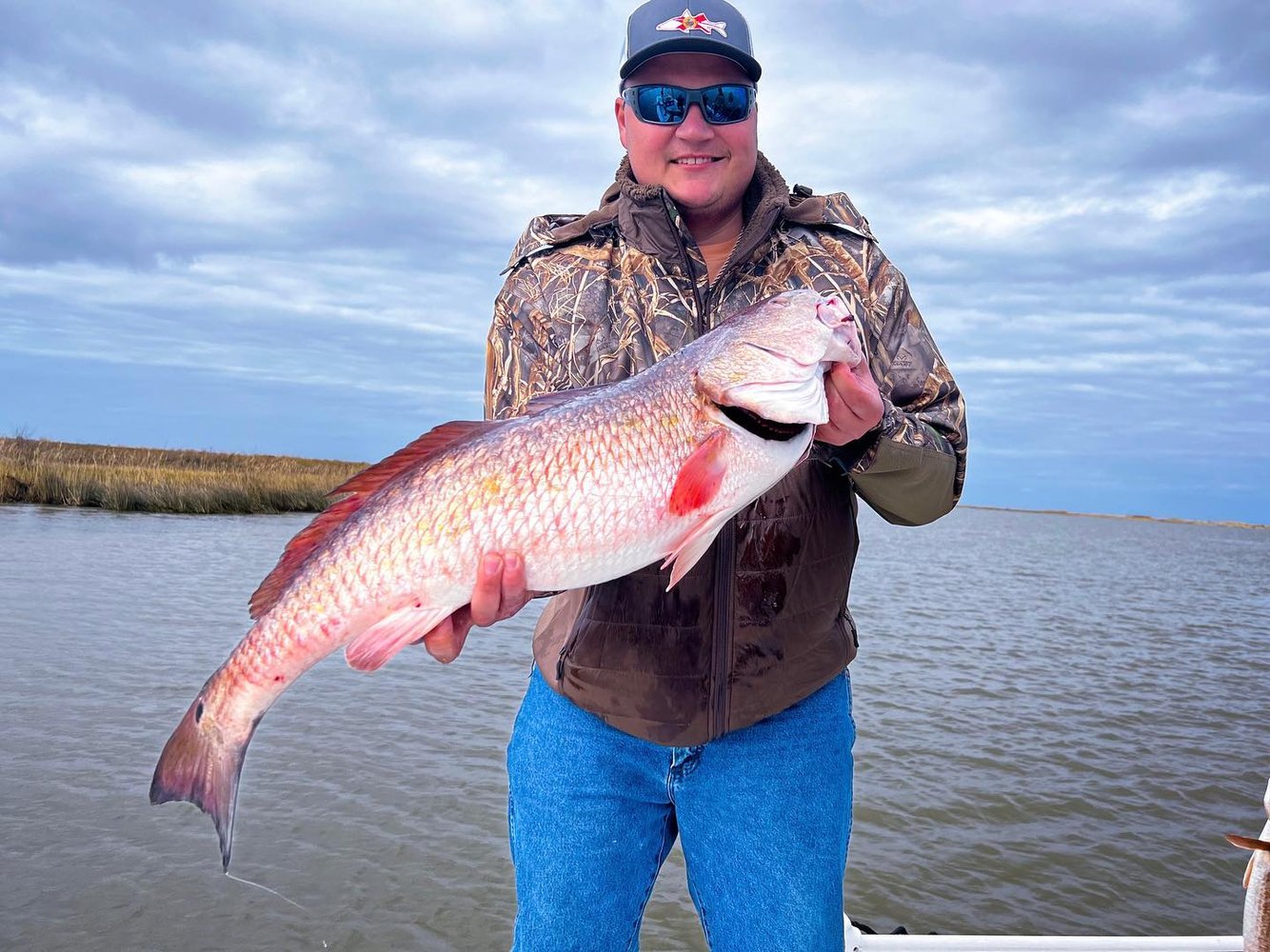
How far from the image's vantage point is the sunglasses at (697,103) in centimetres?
270

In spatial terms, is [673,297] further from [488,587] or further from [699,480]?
[488,587]

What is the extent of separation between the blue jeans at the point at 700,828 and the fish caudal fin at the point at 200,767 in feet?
2.68

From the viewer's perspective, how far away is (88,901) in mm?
4816

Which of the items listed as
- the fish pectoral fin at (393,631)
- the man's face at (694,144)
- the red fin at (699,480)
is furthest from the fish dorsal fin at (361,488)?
the man's face at (694,144)

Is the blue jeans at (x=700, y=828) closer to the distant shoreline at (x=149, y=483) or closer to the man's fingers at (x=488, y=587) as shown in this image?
the man's fingers at (x=488, y=587)

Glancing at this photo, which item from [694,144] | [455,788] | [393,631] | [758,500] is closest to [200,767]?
[393,631]

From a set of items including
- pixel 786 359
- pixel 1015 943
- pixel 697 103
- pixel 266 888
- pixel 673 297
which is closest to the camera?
pixel 786 359

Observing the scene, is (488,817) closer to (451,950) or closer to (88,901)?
(451,950)

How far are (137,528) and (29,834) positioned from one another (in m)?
17.0

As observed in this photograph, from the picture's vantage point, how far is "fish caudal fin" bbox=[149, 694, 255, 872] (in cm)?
232

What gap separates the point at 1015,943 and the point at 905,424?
7.40 feet

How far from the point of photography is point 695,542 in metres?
2.32

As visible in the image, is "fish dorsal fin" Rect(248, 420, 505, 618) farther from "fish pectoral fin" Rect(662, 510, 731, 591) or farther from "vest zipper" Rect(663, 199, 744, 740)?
"vest zipper" Rect(663, 199, 744, 740)

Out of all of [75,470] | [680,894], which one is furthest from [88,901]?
[75,470]
